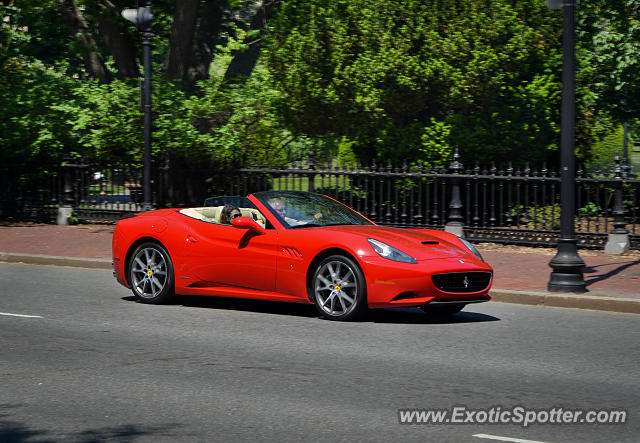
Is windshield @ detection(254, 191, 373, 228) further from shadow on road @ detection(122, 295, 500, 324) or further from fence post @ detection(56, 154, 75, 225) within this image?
fence post @ detection(56, 154, 75, 225)

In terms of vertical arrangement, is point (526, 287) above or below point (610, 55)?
below

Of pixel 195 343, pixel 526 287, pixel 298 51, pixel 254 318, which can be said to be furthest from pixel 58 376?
pixel 298 51

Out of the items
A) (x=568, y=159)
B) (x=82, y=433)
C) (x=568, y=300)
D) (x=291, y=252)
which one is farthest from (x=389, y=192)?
(x=82, y=433)

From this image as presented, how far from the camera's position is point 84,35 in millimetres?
25109

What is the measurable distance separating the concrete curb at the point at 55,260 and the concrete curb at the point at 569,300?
665 cm

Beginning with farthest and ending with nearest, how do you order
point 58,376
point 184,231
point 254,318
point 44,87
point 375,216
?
point 44,87
point 375,216
point 184,231
point 254,318
point 58,376

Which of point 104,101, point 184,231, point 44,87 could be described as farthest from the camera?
point 44,87

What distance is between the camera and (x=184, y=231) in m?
11.2

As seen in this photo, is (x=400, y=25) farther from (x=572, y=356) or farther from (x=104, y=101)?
(x=572, y=356)

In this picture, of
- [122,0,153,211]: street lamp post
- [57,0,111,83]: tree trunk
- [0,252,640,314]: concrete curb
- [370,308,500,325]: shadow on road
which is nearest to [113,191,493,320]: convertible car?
[370,308,500,325]: shadow on road

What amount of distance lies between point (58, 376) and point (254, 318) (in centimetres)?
340

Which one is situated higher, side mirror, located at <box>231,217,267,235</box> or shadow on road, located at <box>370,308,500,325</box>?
side mirror, located at <box>231,217,267,235</box>

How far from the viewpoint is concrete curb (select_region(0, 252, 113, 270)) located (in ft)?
52.1

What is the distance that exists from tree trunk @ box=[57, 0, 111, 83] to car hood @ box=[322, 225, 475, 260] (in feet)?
53.2
